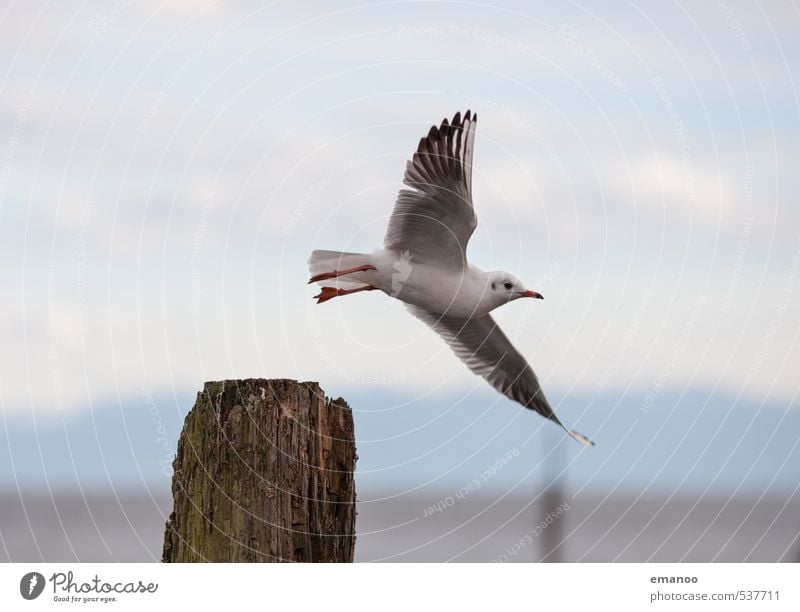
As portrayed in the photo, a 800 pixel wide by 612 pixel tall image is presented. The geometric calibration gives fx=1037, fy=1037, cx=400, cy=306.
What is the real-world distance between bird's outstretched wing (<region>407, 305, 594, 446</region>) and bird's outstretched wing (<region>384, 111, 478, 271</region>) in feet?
3.17

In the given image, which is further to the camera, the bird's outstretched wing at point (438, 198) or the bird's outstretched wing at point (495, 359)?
the bird's outstretched wing at point (495, 359)

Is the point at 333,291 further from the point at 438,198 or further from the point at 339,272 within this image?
the point at 438,198

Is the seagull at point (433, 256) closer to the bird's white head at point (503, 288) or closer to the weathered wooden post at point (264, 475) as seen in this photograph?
the bird's white head at point (503, 288)

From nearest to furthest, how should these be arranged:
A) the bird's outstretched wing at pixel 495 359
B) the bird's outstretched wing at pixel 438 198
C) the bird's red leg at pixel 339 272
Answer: the bird's outstretched wing at pixel 438 198, the bird's red leg at pixel 339 272, the bird's outstretched wing at pixel 495 359

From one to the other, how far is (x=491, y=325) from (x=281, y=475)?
10.6ft

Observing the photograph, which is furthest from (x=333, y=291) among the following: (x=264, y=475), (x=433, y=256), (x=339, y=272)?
(x=264, y=475)

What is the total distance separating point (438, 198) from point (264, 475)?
2546 mm

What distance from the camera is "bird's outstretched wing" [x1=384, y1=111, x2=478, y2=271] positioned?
21.6 ft

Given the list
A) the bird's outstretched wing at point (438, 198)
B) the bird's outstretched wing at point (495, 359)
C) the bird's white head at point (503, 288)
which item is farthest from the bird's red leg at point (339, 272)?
the bird's outstretched wing at point (495, 359)

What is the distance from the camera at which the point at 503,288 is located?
7027 mm

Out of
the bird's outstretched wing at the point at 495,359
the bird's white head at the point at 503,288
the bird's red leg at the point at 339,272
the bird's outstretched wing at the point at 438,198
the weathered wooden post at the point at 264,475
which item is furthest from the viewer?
the bird's outstretched wing at the point at 495,359

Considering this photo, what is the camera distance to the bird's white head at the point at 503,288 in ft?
23.0

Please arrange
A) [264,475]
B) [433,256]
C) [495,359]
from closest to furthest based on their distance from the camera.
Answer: [264,475]
[433,256]
[495,359]
